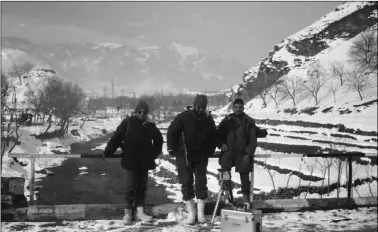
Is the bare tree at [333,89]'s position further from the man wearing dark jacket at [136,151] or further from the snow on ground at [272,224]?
the man wearing dark jacket at [136,151]

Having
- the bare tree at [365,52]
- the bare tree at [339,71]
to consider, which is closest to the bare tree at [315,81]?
the bare tree at [339,71]

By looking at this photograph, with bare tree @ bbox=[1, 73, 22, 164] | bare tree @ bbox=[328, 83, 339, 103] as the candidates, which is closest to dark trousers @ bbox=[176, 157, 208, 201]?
bare tree @ bbox=[1, 73, 22, 164]

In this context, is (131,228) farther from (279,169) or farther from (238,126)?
(279,169)

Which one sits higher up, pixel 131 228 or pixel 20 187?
pixel 20 187

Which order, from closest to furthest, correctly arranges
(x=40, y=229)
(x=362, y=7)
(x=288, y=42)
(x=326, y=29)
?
(x=40, y=229), (x=362, y=7), (x=326, y=29), (x=288, y=42)

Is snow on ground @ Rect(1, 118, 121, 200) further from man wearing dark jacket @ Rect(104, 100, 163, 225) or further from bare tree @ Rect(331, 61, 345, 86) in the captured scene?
bare tree @ Rect(331, 61, 345, 86)

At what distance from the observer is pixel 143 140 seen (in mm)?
4797

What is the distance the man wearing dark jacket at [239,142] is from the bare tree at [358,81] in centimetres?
6233

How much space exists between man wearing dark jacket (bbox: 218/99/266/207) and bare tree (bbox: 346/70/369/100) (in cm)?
6233

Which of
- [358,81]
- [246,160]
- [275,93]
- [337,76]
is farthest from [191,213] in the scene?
[337,76]

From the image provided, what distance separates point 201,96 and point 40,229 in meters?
2.84

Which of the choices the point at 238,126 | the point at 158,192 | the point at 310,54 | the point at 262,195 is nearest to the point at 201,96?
the point at 238,126

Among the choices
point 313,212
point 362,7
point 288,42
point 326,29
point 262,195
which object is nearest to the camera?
point 313,212

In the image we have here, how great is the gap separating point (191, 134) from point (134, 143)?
84 cm
